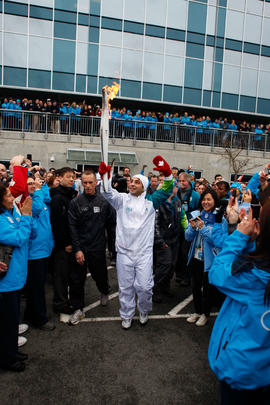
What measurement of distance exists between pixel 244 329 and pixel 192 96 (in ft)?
78.9

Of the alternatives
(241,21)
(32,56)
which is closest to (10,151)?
(32,56)

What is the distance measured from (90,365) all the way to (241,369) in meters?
2.07

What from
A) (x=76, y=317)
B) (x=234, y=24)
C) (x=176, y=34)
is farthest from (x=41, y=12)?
(x=76, y=317)

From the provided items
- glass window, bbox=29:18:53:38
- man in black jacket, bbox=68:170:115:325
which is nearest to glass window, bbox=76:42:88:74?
glass window, bbox=29:18:53:38

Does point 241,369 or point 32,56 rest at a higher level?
point 32,56

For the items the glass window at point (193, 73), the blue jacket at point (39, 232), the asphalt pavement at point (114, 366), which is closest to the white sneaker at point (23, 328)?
the asphalt pavement at point (114, 366)

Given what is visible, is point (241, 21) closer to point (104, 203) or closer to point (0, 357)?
point (104, 203)

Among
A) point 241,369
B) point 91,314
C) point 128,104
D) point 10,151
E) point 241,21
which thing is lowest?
point 91,314

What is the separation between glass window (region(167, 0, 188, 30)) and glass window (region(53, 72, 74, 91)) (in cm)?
884

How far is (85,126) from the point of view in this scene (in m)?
18.4

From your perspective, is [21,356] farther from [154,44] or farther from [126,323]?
[154,44]

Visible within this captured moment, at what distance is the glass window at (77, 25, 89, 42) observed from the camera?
21.3m

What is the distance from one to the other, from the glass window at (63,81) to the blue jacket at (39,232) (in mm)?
19706

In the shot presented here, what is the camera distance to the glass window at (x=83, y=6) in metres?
21.0
